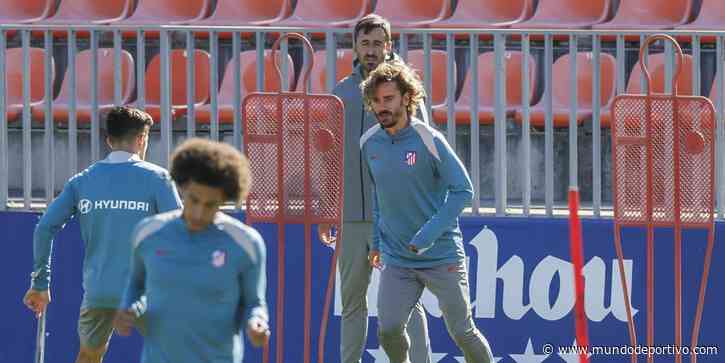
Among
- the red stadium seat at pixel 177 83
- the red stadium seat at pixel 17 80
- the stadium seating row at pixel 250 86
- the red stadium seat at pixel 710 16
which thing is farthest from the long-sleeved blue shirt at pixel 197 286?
the red stadium seat at pixel 710 16

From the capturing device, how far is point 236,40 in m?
8.49

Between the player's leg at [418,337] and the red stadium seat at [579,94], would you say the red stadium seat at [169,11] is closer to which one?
the red stadium seat at [579,94]

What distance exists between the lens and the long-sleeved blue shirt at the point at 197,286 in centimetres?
492

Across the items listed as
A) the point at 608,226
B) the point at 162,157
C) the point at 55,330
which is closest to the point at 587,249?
the point at 608,226

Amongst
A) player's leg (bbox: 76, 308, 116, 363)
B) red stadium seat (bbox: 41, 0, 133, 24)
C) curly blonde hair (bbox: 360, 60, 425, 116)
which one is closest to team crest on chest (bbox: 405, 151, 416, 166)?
curly blonde hair (bbox: 360, 60, 425, 116)

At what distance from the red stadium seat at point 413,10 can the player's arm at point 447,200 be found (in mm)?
6508

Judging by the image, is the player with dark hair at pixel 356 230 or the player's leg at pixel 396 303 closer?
the player's leg at pixel 396 303

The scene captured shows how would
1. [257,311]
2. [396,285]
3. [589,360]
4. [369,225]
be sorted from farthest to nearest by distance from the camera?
1. [589,360]
2. [369,225]
3. [396,285]
4. [257,311]

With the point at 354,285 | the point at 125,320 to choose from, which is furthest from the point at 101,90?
the point at 125,320

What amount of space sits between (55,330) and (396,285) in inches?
104

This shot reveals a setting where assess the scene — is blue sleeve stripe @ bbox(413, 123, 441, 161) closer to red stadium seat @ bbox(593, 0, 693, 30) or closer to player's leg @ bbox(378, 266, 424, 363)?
player's leg @ bbox(378, 266, 424, 363)

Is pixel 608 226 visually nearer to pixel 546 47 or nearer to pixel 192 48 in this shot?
pixel 546 47

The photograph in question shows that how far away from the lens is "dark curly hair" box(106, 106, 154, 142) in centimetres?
682

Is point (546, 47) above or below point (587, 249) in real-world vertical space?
above
